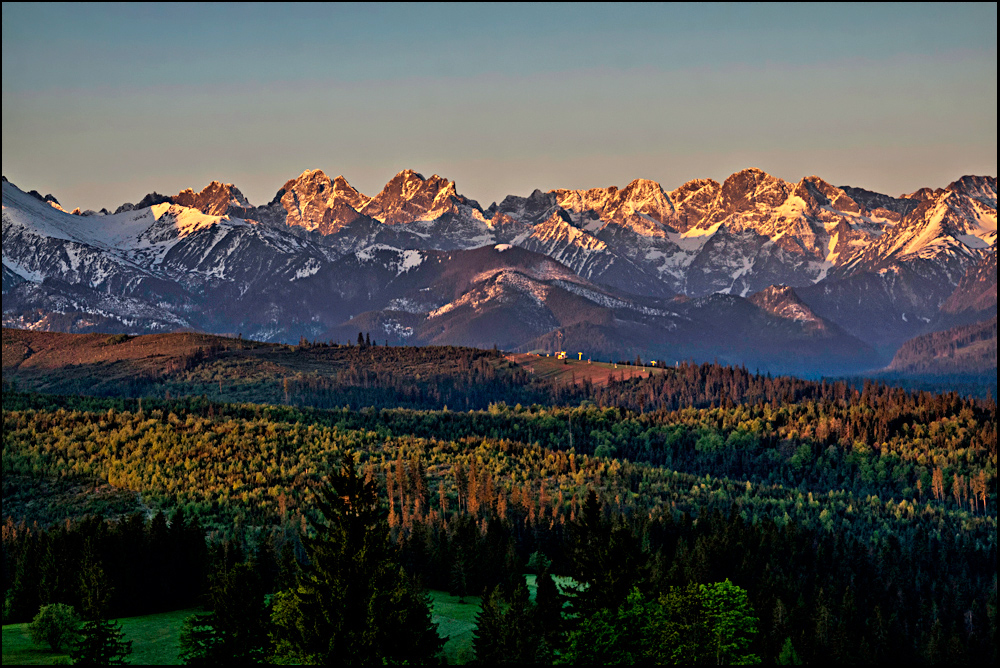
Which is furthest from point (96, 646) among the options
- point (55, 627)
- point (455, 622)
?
point (455, 622)

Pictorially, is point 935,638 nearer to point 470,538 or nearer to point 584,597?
point 470,538

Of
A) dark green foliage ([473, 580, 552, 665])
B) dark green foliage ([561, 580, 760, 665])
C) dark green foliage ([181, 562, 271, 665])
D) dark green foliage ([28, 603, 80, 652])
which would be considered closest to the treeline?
dark green foliage ([28, 603, 80, 652])

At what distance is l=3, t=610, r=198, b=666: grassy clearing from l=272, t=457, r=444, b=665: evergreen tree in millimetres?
29382

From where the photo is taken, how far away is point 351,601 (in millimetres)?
82500

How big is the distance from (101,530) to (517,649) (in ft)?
242

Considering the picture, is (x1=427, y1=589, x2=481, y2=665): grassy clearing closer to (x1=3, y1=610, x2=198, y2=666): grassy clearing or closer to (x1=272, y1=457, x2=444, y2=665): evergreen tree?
(x1=272, y1=457, x2=444, y2=665): evergreen tree

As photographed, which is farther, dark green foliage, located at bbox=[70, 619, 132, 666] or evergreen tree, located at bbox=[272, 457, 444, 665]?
dark green foliage, located at bbox=[70, 619, 132, 666]

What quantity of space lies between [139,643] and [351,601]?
4250 centimetres

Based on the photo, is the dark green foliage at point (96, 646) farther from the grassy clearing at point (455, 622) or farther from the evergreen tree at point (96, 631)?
the grassy clearing at point (455, 622)

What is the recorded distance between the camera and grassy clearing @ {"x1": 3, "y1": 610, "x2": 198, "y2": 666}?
105438 millimetres

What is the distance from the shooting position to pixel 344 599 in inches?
3241

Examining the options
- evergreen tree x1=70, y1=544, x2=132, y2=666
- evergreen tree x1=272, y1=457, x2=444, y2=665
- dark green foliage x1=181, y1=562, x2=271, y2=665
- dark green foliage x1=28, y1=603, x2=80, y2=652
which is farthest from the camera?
dark green foliage x1=28, y1=603, x2=80, y2=652

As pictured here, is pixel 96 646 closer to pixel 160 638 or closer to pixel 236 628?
pixel 236 628

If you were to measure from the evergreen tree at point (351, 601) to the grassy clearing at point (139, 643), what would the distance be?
2938 centimetres
